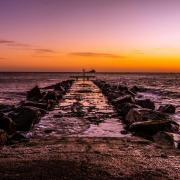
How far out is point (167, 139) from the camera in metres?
9.12

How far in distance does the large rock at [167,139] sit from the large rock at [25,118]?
479 cm

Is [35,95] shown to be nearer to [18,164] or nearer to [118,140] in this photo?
[118,140]

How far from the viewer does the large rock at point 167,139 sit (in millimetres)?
8706

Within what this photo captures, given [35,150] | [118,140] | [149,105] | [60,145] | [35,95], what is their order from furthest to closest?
[35,95] < [149,105] < [118,140] < [60,145] < [35,150]

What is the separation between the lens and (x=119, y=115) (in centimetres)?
1538

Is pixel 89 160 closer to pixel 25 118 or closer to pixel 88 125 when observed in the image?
pixel 88 125

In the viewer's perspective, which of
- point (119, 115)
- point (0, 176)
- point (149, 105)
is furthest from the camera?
point (149, 105)

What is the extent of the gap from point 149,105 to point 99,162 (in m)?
12.6

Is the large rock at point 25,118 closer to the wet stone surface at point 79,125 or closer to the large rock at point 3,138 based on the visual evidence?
the wet stone surface at point 79,125

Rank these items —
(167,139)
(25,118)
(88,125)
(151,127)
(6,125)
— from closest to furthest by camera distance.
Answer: (167,139)
(151,127)
(6,125)
(25,118)
(88,125)

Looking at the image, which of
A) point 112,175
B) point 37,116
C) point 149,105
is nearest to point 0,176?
point 112,175

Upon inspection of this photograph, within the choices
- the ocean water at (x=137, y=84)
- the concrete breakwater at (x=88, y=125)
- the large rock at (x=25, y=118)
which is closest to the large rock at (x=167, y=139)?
the concrete breakwater at (x=88, y=125)

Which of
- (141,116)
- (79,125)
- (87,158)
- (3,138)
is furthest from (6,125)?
(141,116)

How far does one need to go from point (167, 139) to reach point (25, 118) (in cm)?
573
